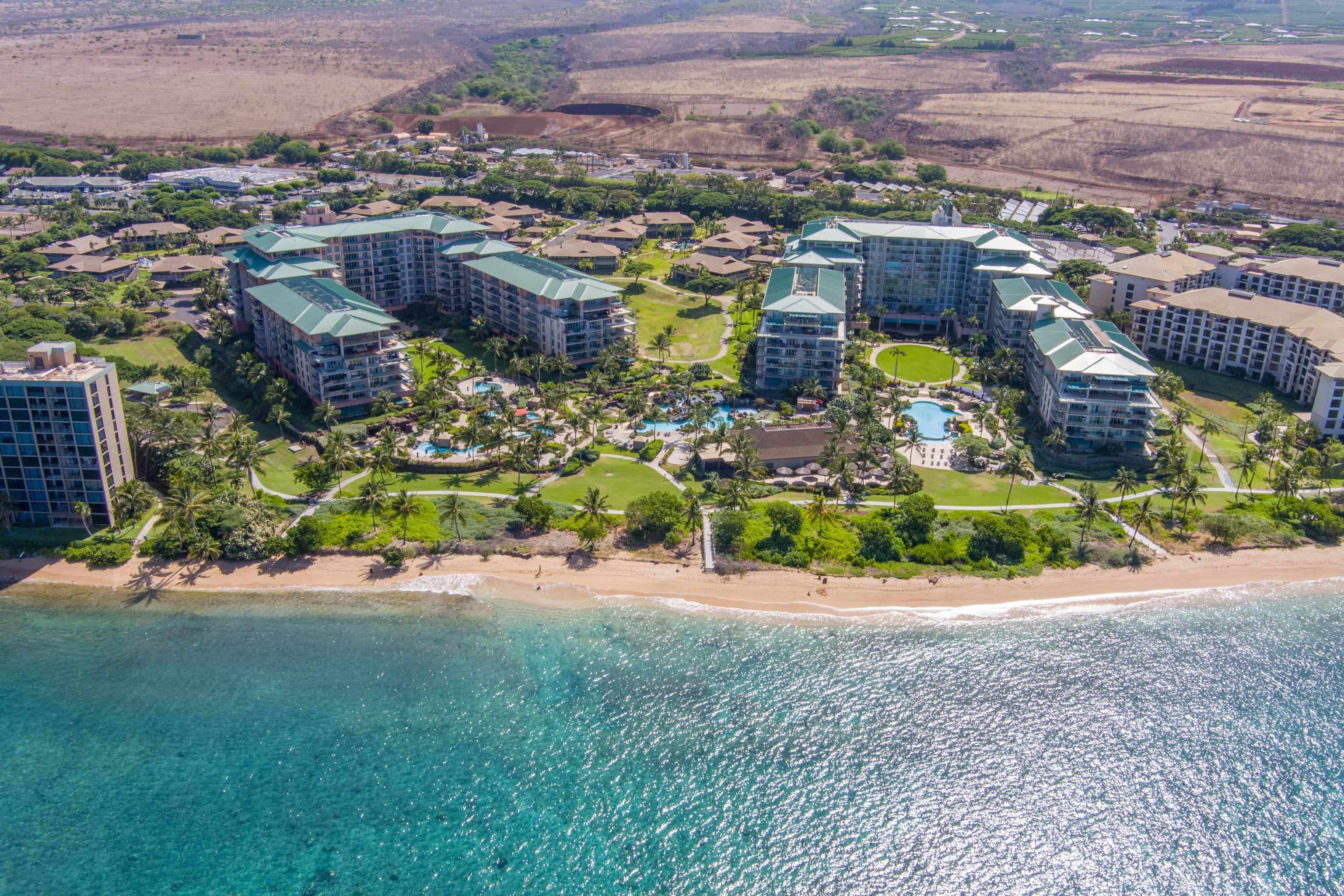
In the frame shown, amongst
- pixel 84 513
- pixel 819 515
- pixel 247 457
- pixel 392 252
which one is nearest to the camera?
pixel 84 513

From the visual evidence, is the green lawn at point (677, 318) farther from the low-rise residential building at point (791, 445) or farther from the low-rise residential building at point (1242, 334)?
the low-rise residential building at point (1242, 334)

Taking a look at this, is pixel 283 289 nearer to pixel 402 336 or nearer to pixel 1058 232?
pixel 402 336

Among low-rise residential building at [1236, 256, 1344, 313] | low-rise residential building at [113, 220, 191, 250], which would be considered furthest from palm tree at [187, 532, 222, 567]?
low-rise residential building at [1236, 256, 1344, 313]

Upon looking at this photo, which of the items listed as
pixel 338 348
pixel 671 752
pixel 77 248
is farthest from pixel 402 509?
pixel 77 248

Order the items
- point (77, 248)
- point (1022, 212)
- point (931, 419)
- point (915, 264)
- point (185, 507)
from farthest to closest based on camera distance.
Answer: point (1022, 212)
point (77, 248)
point (915, 264)
point (931, 419)
point (185, 507)

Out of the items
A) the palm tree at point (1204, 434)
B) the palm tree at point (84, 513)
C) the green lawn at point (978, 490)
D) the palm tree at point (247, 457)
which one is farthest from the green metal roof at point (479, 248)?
the palm tree at point (1204, 434)

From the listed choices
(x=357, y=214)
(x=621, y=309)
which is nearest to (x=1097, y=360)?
(x=621, y=309)

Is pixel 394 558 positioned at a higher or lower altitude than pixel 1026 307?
lower

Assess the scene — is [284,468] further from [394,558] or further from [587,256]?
[587,256]
